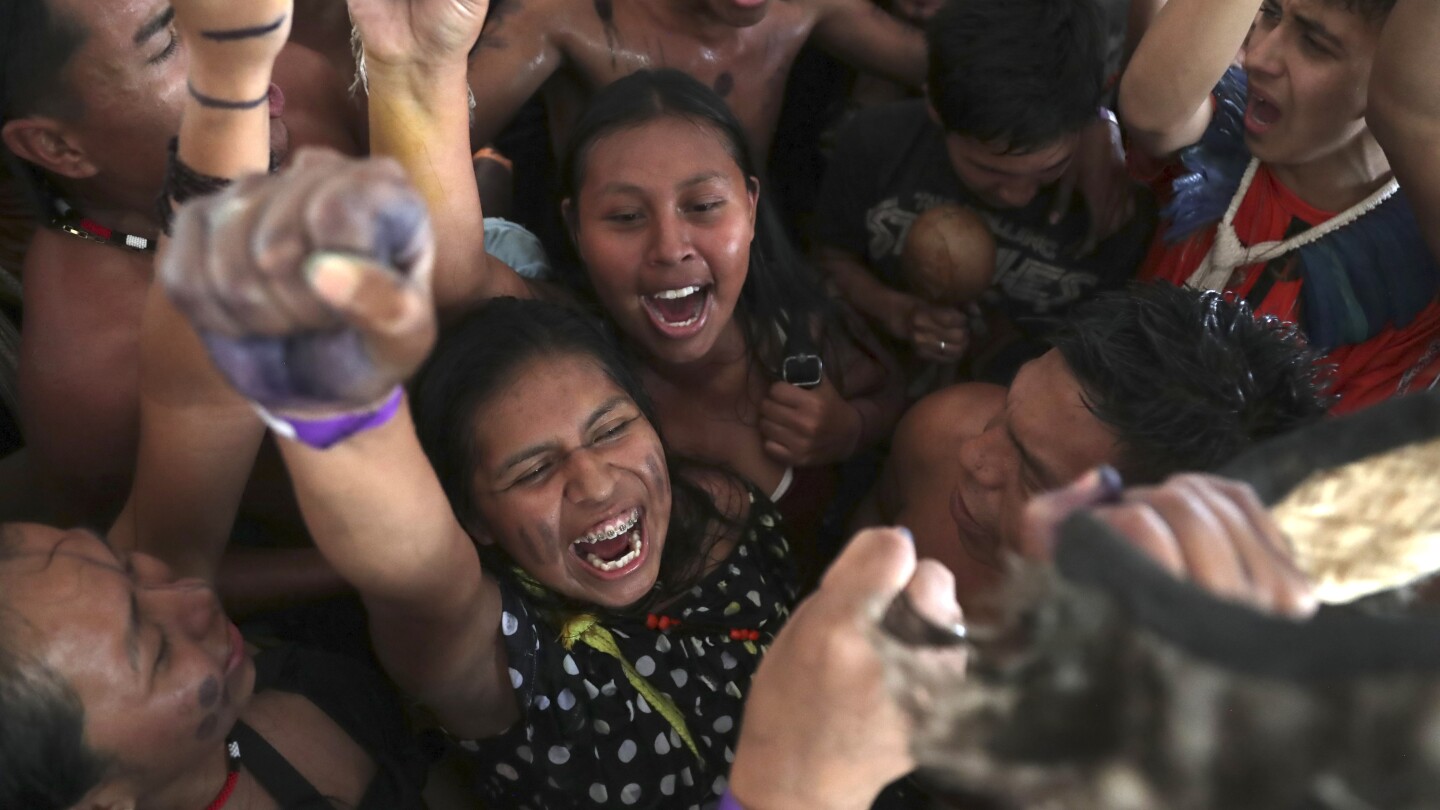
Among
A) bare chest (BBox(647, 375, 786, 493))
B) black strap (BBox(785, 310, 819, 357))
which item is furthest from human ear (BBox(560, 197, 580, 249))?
black strap (BBox(785, 310, 819, 357))

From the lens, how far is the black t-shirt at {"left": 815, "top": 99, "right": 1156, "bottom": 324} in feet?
7.04

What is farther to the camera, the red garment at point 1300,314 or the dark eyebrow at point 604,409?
the red garment at point 1300,314

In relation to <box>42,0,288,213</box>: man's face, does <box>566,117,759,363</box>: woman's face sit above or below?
below

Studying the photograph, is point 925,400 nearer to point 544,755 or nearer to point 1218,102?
point 1218,102

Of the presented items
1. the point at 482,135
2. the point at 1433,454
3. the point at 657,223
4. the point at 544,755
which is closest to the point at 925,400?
the point at 657,223

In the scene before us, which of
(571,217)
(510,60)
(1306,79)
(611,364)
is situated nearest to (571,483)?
(611,364)

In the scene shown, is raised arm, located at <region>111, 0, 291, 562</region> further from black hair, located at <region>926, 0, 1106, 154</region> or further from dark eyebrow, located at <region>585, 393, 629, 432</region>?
black hair, located at <region>926, 0, 1106, 154</region>

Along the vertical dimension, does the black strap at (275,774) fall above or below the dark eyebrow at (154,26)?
below

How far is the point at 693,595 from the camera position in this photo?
1.61m

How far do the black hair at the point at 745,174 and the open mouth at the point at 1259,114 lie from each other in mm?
828

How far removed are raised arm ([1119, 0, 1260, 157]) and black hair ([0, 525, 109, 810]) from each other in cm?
173

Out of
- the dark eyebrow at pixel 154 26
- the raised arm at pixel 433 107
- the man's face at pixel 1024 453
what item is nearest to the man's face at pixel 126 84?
the dark eyebrow at pixel 154 26

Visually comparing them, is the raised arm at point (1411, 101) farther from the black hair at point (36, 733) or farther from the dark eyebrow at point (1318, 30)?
the black hair at point (36, 733)

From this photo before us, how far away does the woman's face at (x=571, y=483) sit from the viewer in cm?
144
